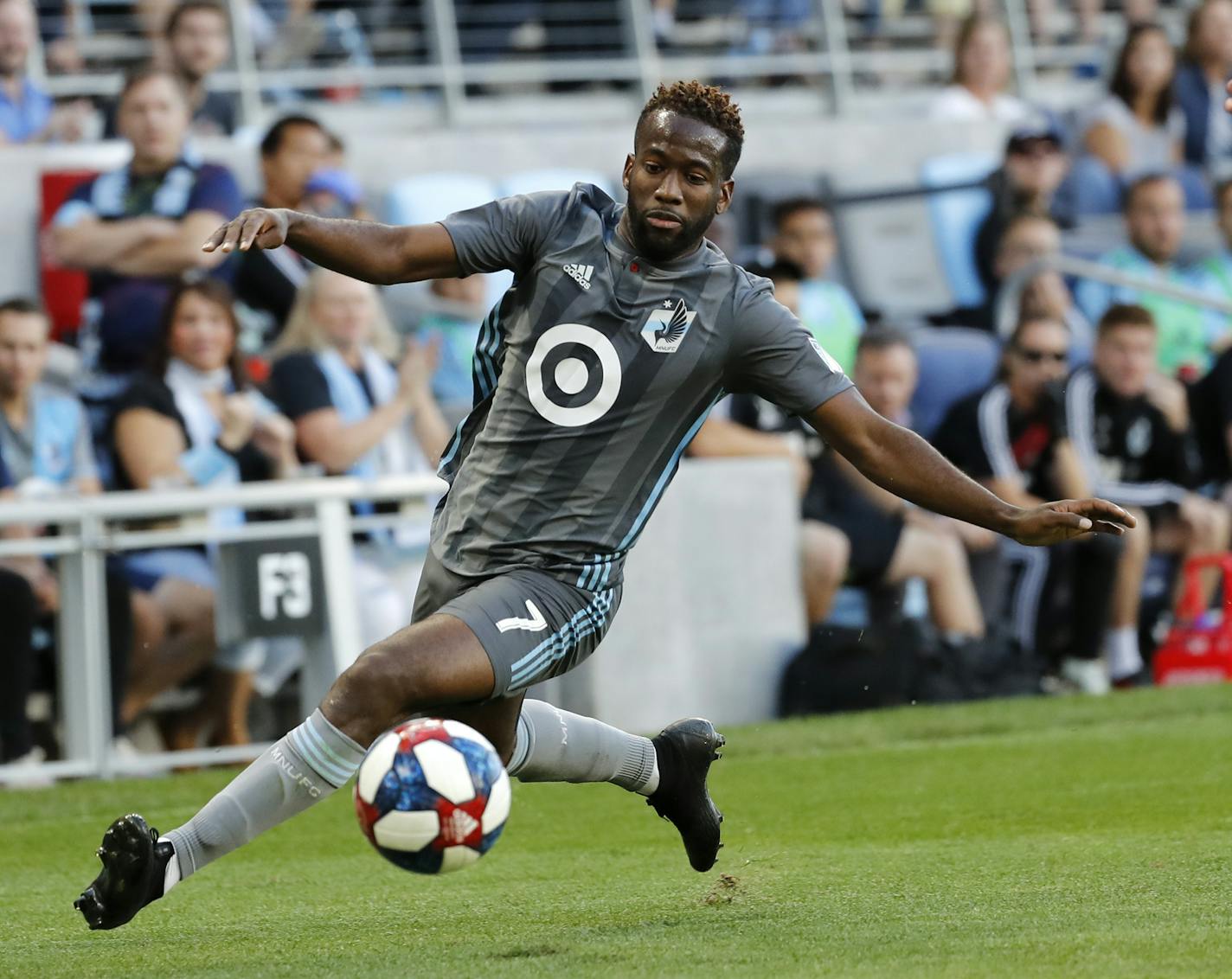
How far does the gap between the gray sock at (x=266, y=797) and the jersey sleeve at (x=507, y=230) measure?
1342mm

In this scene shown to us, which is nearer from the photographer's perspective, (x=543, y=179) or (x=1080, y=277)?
(x=543, y=179)

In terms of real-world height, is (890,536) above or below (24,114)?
below

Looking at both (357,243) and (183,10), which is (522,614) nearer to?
(357,243)

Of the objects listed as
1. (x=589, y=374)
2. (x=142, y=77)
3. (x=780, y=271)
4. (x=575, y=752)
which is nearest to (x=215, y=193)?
(x=142, y=77)

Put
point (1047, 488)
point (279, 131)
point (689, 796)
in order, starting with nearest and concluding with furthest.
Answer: point (689, 796) → point (279, 131) → point (1047, 488)

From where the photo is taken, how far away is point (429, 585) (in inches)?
238

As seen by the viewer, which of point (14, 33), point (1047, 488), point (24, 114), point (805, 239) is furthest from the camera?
A: point (805, 239)

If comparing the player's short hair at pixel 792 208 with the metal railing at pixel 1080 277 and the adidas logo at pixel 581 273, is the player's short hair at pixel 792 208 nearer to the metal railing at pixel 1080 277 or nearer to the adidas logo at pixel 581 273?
the metal railing at pixel 1080 277

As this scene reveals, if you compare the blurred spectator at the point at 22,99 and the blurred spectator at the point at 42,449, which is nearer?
the blurred spectator at the point at 42,449

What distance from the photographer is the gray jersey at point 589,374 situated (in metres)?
5.91

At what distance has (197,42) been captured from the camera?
13508 millimetres

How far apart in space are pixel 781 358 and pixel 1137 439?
8.13 m

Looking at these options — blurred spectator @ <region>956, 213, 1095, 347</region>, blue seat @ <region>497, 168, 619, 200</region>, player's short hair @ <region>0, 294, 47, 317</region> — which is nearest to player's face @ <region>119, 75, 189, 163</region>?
player's short hair @ <region>0, 294, 47, 317</region>

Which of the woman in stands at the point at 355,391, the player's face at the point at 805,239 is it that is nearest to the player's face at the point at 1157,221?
the player's face at the point at 805,239
